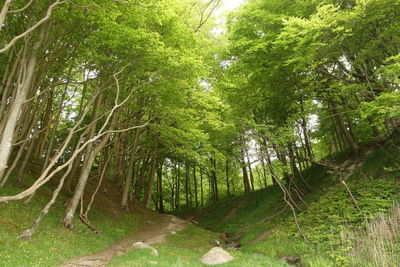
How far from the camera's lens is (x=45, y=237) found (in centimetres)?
1039

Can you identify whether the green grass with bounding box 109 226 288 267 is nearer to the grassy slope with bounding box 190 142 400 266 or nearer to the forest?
the forest

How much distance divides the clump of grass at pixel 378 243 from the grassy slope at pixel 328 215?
0.38m

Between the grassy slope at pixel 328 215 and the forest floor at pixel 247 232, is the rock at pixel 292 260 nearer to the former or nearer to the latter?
the forest floor at pixel 247 232

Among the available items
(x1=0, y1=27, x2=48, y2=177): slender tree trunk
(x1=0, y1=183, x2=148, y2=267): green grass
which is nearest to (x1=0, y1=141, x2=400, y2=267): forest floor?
(x1=0, y1=183, x2=148, y2=267): green grass

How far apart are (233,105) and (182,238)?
10.6 m

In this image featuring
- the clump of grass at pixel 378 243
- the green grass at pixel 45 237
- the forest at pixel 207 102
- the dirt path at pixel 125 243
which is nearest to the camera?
the green grass at pixel 45 237

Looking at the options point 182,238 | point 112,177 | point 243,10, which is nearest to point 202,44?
point 243,10

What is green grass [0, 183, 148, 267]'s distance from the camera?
8.24 m

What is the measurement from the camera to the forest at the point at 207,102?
31.3ft

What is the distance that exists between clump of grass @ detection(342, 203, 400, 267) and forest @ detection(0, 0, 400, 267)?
2.2 inches

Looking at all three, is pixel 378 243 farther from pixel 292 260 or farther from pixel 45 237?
pixel 45 237

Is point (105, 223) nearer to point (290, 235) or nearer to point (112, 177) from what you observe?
point (290, 235)

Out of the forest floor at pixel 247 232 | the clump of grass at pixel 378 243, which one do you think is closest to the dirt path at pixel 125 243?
the forest floor at pixel 247 232

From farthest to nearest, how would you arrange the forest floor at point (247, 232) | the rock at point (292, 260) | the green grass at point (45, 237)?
the rock at point (292, 260) → the forest floor at point (247, 232) → the green grass at point (45, 237)
